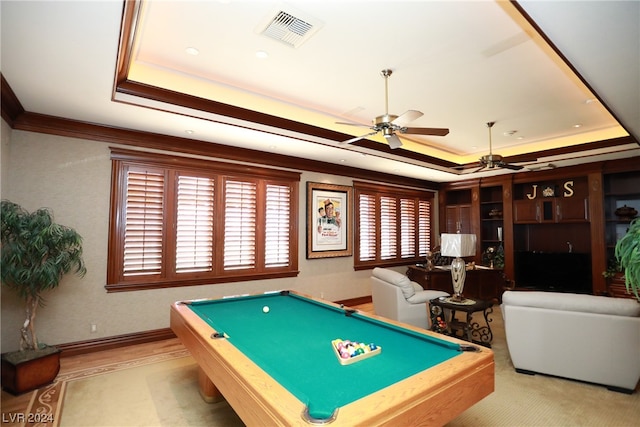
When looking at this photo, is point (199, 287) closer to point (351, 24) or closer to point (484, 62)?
point (351, 24)

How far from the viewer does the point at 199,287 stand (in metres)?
Result: 4.49

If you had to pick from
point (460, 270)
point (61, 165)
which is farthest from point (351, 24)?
point (61, 165)

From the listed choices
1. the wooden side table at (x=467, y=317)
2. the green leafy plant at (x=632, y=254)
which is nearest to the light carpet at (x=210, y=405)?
the wooden side table at (x=467, y=317)

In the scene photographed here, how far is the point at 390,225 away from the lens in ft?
22.9

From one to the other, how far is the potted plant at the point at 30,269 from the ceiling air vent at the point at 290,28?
8.80 ft

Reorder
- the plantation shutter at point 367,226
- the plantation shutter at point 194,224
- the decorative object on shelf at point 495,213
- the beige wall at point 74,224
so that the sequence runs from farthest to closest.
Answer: the decorative object on shelf at point 495,213 < the plantation shutter at point 367,226 < the plantation shutter at point 194,224 < the beige wall at point 74,224

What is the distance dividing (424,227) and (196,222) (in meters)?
5.33

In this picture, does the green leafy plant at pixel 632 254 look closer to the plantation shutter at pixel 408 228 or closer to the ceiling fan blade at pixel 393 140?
the ceiling fan blade at pixel 393 140

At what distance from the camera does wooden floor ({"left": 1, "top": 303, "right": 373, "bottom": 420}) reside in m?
2.71

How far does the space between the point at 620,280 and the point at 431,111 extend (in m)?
4.29

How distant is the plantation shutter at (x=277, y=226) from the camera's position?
5195mm

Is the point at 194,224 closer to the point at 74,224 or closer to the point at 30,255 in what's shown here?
the point at 74,224

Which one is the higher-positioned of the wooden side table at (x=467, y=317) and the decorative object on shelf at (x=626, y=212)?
the decorative object on shelf at (x=626, y=212)

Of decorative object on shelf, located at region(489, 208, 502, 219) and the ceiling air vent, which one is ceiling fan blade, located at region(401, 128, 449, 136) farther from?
decorative object on shelf, located at region(489, 208, 502, 219)
